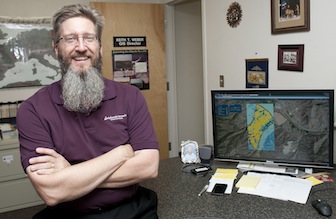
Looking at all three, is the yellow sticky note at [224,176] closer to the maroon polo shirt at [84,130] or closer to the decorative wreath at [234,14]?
the maroon polo shirt at [84,130]

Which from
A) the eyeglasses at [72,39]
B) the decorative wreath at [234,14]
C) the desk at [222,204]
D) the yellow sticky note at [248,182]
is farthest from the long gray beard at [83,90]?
the decorative wreath at [234,14]

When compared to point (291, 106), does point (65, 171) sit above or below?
below

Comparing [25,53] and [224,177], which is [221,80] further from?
[25,53]

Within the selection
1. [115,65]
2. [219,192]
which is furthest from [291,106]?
[115,65]

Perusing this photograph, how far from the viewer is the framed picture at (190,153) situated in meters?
2.00

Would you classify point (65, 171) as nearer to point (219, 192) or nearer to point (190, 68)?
point (219, 192)

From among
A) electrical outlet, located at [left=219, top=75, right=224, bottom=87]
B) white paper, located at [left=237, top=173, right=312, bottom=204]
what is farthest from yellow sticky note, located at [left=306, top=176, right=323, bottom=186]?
electrical outlet, located at [left=219, top=75, right=224, bottom=87]

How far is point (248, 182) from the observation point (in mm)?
1649

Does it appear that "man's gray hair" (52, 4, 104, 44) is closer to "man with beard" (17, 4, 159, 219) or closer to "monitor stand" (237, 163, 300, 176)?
"man with beard" (17, 4, 159, 219)

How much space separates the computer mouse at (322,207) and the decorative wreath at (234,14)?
1.82 meters

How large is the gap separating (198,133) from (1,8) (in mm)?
2676

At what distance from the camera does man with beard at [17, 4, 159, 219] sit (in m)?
1.23

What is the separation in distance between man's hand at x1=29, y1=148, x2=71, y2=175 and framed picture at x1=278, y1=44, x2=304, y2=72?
5.68ft

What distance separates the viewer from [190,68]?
4305 mm
